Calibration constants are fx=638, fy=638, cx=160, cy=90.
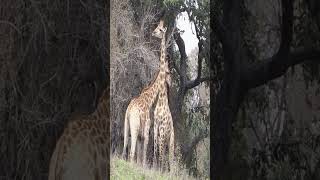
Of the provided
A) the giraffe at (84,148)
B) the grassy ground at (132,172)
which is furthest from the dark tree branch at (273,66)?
the grassy ground at (132,172)

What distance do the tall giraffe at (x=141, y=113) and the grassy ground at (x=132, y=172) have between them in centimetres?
5

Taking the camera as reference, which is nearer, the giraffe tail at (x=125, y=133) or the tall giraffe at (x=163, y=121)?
the giraffe tail at (x=125, y=133)

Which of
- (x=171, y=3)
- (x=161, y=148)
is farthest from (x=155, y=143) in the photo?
(x=171, y=3)

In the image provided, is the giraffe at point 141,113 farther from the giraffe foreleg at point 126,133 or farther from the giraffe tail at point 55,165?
the giraffe tail at point 55,165

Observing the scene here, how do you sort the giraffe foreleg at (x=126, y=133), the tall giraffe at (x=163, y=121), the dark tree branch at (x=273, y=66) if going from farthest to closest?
the tall giraffe at (x=163, y=121), the giraffe foreleg at (x=126, y=133), the dark tree branch at (x=273, y=66)

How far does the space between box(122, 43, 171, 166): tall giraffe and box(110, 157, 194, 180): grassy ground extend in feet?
0.15

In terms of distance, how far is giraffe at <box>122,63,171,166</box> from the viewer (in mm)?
3787

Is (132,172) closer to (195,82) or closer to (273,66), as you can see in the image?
(195,82)

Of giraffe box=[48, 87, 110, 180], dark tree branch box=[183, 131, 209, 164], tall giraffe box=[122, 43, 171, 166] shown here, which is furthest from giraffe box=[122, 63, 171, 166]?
giraffe box=[48, 87, 110, 180]

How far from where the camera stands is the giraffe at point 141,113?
149 inches

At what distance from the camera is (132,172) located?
3855 millimetres

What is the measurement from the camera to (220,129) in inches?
123

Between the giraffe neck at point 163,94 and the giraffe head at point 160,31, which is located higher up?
the giraffe head at point 160,31

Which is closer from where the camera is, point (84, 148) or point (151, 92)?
point (84, 148)
